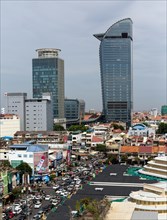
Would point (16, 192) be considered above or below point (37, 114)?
below

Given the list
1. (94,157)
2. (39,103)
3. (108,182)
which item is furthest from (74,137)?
(108,182)

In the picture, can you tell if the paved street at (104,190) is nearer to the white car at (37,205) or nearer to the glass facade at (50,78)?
the white car at (37,205)

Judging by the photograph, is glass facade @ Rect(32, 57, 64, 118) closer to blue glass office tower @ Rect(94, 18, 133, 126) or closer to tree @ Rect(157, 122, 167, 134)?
blue glass office tower @ Rect(94, 18, 133, 126)

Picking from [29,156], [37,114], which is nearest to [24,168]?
[29,156]

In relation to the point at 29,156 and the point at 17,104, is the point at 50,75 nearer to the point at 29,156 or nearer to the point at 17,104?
the point at 17,104

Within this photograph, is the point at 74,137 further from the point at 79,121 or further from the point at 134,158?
the point at 79,121

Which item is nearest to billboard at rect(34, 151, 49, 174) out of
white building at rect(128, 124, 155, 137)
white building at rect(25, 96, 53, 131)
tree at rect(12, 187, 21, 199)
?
tree at rect(12, 187, 21, 199)
